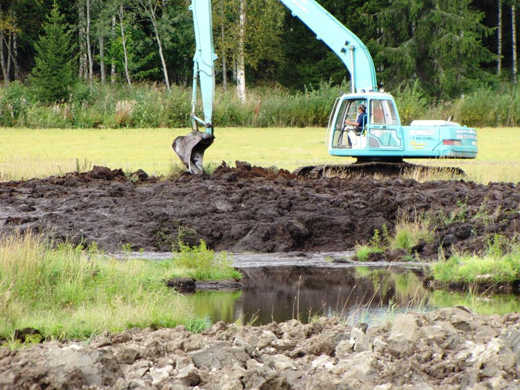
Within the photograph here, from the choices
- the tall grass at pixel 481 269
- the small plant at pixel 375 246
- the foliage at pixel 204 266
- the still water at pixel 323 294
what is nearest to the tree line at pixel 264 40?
the small plant at pixel 375 246

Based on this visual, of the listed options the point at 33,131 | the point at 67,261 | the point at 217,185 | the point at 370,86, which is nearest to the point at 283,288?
the point at 67,261

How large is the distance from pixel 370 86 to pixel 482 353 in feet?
55.8

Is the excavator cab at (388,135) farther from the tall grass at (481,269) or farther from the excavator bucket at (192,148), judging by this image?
the tall grass at (481,269)

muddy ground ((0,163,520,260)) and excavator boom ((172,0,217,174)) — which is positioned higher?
excavator boom ((172,0,217,174))

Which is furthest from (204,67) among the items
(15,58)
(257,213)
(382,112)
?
(15,58)

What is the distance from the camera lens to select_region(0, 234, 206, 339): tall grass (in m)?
9.57

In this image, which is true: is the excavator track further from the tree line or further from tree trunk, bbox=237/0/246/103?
tree trunk, bbox=237/0/246/103

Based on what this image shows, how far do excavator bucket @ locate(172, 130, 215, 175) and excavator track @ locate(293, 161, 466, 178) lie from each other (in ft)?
10.9

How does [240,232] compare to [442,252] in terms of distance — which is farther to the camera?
[240,232]

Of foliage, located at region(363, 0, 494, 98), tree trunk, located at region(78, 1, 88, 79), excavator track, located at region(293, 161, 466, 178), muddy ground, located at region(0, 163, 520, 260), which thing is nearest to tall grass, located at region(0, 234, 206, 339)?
muddy ground, located at region(0, 163, 520, 260)

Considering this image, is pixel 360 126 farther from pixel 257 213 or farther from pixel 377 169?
pixel 257 213

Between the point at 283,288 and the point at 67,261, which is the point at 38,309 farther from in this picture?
the point at 283,288

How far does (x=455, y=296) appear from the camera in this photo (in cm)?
1295

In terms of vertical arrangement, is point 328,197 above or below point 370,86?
below
